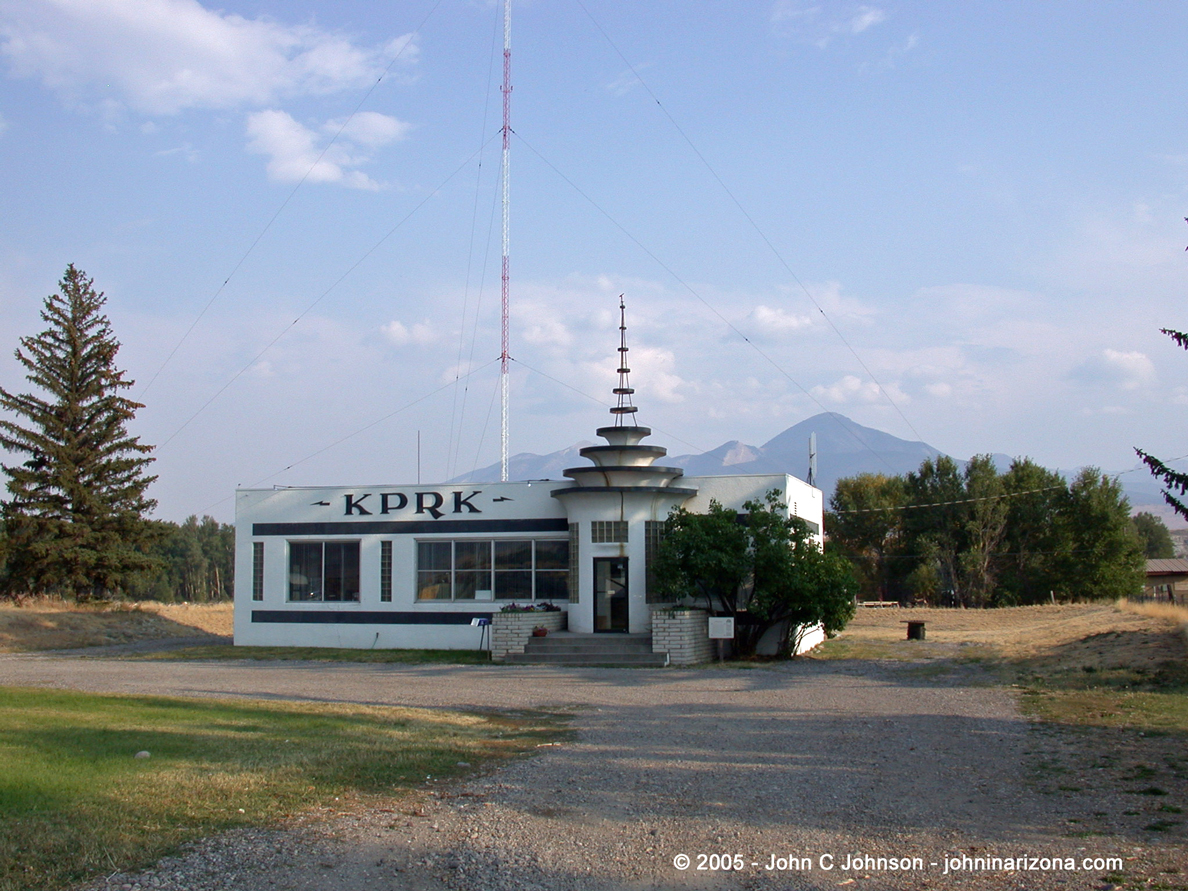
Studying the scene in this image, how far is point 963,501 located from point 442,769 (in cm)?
6198

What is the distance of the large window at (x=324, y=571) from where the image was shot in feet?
90.6

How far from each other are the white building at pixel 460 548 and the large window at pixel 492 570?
30 millimetres

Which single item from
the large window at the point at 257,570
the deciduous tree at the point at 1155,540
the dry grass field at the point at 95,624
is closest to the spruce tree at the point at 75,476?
the dry grass field at the point at 95,624

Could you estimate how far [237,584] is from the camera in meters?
28.1

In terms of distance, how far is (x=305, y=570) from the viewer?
2802 centimetres

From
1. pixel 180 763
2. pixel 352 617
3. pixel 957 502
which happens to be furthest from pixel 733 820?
pixel 957 502

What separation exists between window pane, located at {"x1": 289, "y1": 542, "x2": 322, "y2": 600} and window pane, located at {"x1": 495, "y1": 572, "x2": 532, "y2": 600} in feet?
17.7

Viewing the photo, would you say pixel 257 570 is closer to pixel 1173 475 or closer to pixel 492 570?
pixel 492 570

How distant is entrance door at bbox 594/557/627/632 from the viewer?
968 inches

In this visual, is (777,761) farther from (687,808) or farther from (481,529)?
(481,529)

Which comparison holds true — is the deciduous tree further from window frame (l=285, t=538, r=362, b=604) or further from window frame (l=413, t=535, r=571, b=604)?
window frame (l=285, t=538, r=362, b=604)

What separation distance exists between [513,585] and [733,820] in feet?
62.5

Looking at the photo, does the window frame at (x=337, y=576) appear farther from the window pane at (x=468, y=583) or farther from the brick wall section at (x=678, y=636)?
the brick wall section at (x=678, y=636)

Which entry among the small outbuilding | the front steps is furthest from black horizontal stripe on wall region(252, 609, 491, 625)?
the small outbuilding
